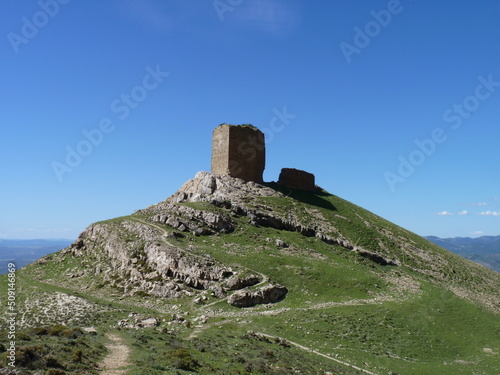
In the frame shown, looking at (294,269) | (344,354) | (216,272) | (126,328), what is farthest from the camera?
(294,269)

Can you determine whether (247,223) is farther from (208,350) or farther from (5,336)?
(5,336)

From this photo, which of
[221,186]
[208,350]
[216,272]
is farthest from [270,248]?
[208,350]

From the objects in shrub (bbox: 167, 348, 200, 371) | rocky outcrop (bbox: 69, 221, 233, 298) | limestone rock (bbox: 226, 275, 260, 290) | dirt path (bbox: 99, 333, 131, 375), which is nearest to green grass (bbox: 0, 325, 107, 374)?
dirt path (bbox: 99, 333, 131, 375)

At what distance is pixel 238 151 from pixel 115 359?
55936 mm

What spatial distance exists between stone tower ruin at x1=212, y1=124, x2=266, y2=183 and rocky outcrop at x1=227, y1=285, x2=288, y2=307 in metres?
34.8

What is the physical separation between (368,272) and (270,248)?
14617mm

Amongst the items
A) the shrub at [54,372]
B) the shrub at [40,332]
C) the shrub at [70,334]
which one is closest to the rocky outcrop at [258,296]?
the shrub at [70,334]

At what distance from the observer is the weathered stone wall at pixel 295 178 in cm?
8597

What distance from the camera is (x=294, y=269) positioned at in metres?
49.9

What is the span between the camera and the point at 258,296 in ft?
140

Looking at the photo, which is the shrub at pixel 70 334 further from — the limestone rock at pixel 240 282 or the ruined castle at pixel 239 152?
the ruined castle at pixel 239 152

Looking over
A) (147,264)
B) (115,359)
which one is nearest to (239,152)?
(147,264)

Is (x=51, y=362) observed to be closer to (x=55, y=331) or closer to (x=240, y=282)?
(x=55, y=331)

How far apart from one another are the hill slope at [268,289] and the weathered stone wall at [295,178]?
9785 mm
